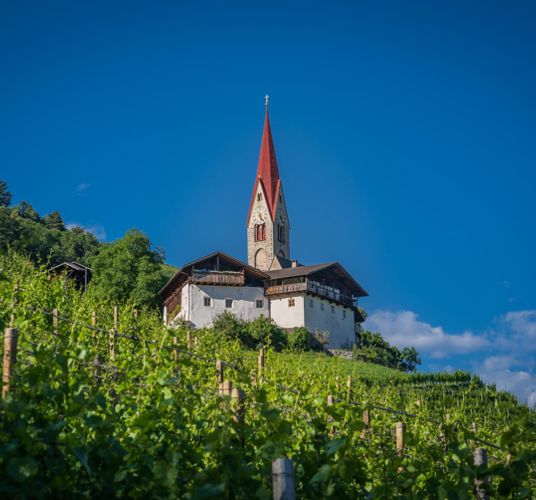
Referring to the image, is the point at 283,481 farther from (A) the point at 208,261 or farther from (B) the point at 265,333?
(A) the point at 208,261

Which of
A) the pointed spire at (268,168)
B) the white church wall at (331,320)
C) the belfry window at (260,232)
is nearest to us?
the white church wall at (331,320)

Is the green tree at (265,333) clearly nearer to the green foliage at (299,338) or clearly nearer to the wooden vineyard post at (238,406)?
the green foliage at (299,338)

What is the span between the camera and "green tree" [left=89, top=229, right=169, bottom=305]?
143 feet

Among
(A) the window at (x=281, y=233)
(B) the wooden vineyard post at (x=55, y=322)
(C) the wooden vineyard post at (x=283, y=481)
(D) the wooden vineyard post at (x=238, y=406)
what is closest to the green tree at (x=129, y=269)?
(A) the window at (x=281, y=233)

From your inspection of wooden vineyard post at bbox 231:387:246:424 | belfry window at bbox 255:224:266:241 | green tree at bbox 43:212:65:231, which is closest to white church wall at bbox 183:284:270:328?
belfry window at bbox 255:224:266:241

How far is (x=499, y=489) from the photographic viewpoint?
5.05 metres

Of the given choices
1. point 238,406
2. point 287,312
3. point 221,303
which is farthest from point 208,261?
point 238,406

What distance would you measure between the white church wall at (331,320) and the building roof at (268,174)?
15.8 meters

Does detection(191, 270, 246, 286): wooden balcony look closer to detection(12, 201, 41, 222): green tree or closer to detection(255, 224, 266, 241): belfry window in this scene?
detection(255, 224, 266, 241): belfry window

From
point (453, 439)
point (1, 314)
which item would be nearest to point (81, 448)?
point (453, 439)

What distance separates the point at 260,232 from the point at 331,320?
17018 millimetres

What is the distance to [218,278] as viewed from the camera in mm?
45375

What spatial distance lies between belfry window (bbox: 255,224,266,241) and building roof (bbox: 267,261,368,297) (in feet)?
42.9

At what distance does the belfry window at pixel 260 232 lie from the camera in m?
63.9
